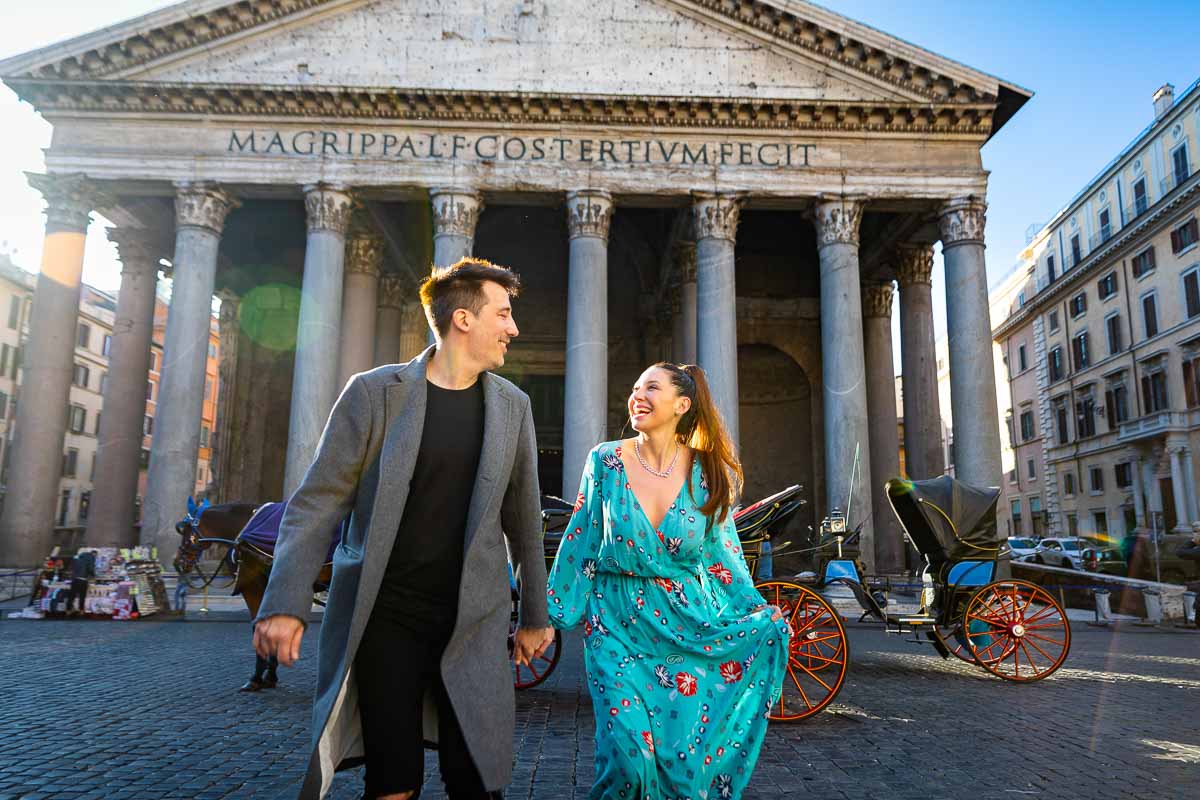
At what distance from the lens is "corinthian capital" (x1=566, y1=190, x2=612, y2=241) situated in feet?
54.9

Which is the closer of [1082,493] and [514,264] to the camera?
[514,264]

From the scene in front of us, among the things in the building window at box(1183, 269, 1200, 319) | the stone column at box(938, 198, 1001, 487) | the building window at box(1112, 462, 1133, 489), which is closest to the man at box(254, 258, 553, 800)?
the stone column at box(938, 198, 1001, 487)

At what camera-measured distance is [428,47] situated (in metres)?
17.5

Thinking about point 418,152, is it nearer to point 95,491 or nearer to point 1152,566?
point 95,491

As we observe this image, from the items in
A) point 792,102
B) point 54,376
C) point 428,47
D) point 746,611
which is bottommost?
point 746,611

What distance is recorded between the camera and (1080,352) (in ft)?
126

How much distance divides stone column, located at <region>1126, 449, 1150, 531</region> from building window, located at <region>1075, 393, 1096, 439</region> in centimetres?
356

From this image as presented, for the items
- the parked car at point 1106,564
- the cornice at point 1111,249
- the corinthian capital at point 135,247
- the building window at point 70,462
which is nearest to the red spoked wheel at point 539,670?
the parked car at point 1106,564

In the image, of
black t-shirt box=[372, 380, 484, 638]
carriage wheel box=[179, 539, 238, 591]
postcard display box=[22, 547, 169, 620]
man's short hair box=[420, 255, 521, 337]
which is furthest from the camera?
carriage wheel box=[179, 539, 238, 591]

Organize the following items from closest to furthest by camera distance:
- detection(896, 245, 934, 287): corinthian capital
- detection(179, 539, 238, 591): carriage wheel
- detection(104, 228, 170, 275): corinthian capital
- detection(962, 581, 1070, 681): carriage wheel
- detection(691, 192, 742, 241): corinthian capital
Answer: detection(962, 581, 1070, 681): carriage wheel → detection(179, 539, 238, 591): carriage wheel → detection(691, 192, 742, 241): corinthian capital → detection(104, 228, 170, 275): corinthian capital → detection(896, 245, 934, 287): corinthian capital

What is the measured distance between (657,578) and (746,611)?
43 cm

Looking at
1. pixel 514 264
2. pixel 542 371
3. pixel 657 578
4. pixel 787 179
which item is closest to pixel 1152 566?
pixel 787 179

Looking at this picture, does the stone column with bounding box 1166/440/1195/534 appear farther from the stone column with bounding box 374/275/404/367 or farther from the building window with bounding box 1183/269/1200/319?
the stone column with bounding box 374/275/404/367

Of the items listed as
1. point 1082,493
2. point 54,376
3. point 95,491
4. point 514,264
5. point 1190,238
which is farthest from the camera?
point 1082,493
